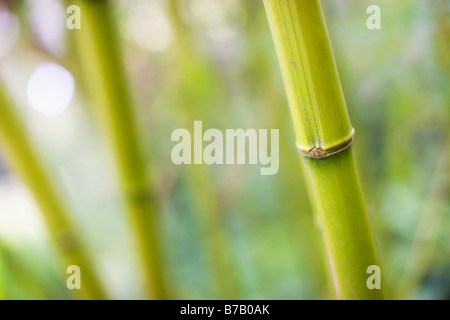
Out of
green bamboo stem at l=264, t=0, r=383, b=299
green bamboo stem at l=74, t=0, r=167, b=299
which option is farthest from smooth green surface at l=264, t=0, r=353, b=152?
green bamboo stem at l=74, t=0, r=167, b=299

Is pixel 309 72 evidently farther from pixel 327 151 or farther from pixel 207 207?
pixel 207 207

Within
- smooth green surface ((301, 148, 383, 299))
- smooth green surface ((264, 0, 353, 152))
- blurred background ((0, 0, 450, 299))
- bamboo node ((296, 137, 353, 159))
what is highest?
blurred background ((0, 0, 450, 299))

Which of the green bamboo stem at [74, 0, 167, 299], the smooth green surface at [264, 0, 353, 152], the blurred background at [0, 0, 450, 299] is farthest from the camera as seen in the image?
the blurred background at [0, 0, 450, 299]

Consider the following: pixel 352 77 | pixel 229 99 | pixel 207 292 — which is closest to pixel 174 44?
pixel 229 99

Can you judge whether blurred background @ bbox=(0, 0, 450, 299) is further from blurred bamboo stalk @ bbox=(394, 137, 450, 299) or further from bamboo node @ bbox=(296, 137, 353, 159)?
bamboo node @ bbox=(296, 137, 353, 159)

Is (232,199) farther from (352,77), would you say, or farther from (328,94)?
(328,94)

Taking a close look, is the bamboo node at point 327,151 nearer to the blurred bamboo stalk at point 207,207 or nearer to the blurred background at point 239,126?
the blurred background at point 239,126

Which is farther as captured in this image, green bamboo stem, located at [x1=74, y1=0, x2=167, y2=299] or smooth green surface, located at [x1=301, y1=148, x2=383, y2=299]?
green bamboo stem, located at [x1=74, y1=0, x2=167, y2=299]

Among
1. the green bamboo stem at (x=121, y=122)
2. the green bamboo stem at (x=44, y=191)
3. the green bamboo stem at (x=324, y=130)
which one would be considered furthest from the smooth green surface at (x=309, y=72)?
the green bamboo stem at (x=44, y=191)
